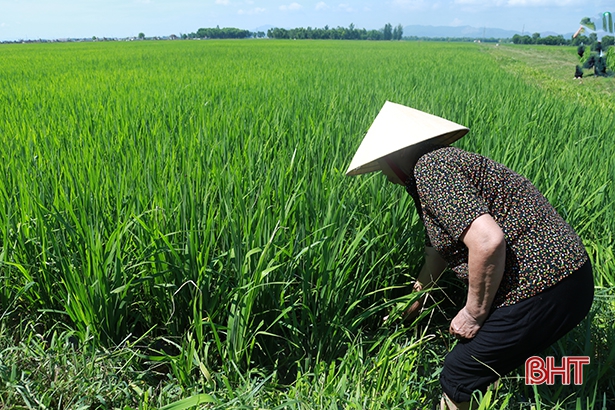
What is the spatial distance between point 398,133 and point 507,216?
367 mm

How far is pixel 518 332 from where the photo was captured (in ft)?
3.79

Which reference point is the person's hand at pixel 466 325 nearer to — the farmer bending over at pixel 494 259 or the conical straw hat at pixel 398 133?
the farmer bending over at pixel 494 259

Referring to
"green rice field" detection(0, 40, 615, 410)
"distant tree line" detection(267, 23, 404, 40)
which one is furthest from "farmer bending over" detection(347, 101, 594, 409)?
"distant tree line" detection(267, 23, 404, 40)

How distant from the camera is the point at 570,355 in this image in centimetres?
142

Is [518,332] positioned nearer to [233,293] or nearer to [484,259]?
[484,259]

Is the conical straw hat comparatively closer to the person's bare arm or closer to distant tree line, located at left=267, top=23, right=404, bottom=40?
the person's bare arm

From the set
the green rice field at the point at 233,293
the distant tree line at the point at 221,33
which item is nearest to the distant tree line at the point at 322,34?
the distant tree line at the point at 221,33

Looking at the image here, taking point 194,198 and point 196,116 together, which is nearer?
point 194,198

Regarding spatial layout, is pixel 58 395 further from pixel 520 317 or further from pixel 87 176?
pixel 520 317

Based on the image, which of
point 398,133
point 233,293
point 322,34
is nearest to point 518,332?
point 398,133

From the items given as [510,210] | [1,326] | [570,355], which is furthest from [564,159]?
[1,326]

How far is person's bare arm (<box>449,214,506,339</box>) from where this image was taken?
3.43 feet

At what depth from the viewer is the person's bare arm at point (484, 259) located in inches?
Result: 41.1

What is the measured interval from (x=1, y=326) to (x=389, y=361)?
1404mm
